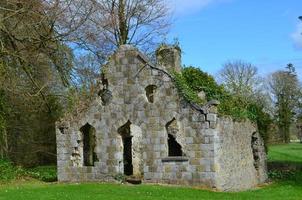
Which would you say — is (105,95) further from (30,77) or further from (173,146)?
(30,77)

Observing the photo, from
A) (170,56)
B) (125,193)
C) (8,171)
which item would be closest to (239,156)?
(170,56)

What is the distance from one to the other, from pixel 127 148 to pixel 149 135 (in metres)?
3.00

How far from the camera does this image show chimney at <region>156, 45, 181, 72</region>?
2579cm

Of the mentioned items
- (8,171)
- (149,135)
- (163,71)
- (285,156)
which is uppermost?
(163,71)

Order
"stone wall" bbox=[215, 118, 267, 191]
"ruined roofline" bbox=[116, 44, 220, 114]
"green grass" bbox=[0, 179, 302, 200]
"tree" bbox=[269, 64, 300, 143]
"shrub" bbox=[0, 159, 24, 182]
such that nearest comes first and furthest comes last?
"green grass" bbox=[0, 179, 302, 200], "ruined roofline" bbox=[116, 44, 220, 114], "stone wall" bbox=[215, 118, 267, 191], "shrub" bbox=[0, 159, 24, 182], "tree" bbox=[269, 64, 300, 143]

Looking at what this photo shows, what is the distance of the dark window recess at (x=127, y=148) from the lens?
24728mm

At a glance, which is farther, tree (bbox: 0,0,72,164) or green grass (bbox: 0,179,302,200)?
tree (bbox: 0,0,72,164)

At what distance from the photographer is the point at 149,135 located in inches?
915

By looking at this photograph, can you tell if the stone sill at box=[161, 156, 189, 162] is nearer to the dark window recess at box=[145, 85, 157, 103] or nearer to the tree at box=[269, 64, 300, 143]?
the dark window recess at box=[145, 85, 157, 103]

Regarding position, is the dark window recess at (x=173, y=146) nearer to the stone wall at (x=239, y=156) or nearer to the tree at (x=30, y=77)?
the stone wall at (x=239, y=156)

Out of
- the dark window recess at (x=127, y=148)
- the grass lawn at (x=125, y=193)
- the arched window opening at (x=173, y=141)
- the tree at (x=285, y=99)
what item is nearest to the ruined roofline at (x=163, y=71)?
the arched window opening at (x=173, y=141)

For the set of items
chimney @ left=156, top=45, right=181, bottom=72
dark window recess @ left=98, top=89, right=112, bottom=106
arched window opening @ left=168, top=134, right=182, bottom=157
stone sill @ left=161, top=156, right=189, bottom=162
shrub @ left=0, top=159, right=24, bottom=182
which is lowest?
shrub @ left=0, top=159, right=24, bottom=182

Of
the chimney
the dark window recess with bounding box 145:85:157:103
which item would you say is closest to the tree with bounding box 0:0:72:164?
the chimney

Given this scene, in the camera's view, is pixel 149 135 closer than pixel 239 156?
Yes
